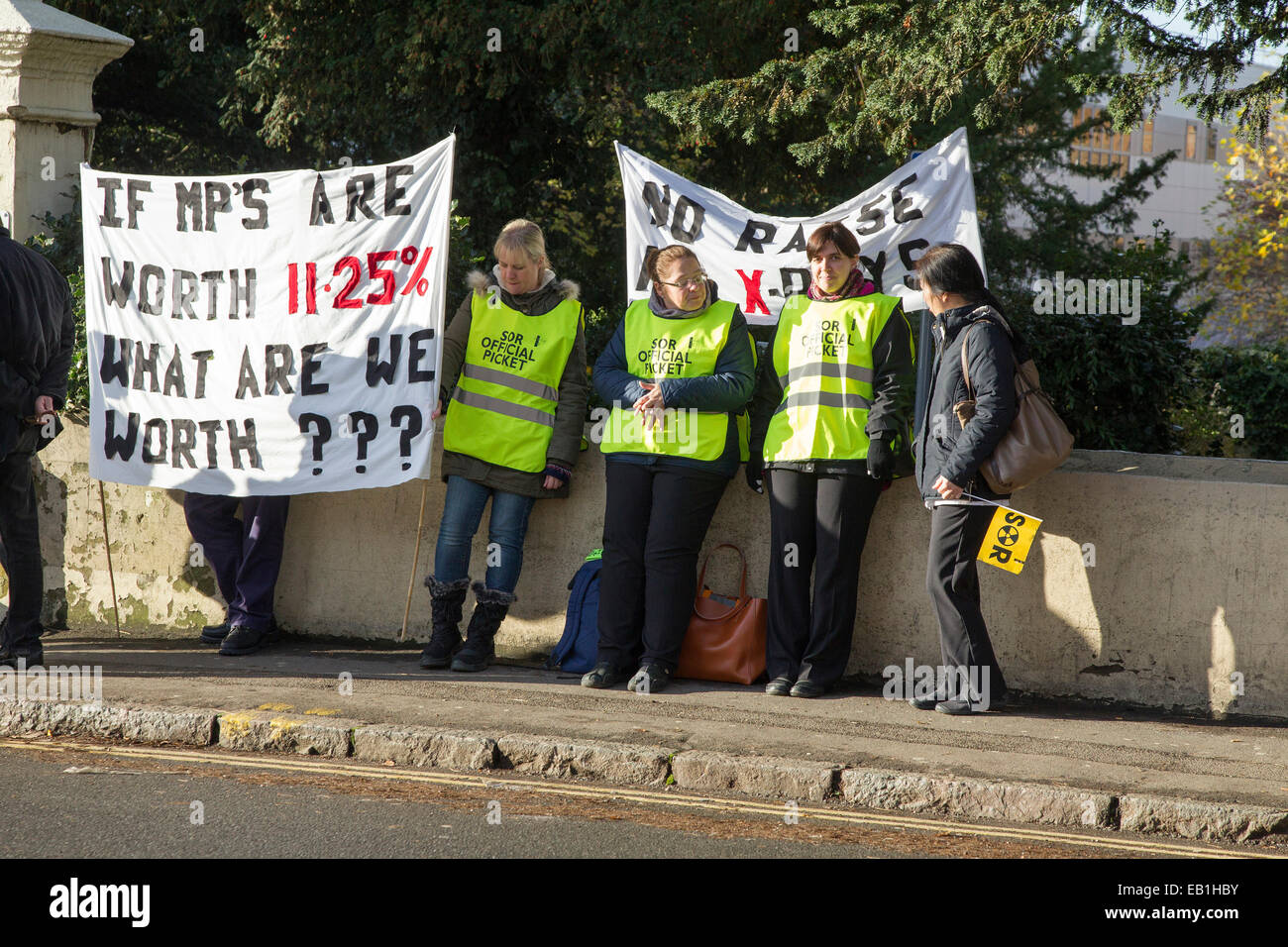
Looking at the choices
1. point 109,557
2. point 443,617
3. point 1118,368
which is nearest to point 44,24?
point 109,557

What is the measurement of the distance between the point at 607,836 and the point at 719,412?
2600 millimetres

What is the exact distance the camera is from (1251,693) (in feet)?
21.1

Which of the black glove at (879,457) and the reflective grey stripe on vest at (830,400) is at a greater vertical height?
the reflective grey stripe on vest at (830,400)

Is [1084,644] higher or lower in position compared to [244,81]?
lower

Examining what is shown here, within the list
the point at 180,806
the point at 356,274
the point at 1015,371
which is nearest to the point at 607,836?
the point at 180,806

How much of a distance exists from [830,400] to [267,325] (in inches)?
123

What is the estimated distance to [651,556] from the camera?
6789 mm

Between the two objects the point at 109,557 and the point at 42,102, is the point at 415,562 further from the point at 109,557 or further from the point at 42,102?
the point at 42,102

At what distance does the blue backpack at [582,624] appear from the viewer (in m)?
7.29

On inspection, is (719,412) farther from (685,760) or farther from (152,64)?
(152,64)

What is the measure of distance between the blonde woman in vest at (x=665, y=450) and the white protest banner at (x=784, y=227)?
64 centimetres

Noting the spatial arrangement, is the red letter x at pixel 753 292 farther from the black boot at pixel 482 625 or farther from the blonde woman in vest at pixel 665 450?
the black boot at pixel 482 625

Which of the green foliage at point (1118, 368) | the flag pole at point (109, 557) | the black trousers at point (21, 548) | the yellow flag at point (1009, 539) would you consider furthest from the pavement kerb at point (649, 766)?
the green foliage at point (1118, 368)
